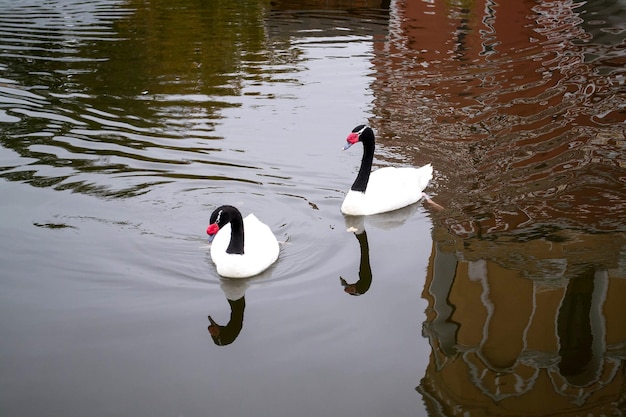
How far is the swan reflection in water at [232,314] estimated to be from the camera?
22.3ft

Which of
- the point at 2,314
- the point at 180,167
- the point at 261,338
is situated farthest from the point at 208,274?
the point at 180,167

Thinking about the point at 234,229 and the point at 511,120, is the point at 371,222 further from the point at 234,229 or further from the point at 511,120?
the point at 511,120

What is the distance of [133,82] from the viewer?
15820 millimetres

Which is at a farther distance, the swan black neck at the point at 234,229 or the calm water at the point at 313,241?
the swan black neck at the point at 234,229

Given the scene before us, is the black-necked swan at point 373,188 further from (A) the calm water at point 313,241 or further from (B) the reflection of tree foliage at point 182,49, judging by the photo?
(B) the reflection of tree foliage at point 182,49

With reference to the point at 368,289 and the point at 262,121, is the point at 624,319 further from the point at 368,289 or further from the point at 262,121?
the point at 262,121

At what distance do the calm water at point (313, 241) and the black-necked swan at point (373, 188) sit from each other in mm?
168

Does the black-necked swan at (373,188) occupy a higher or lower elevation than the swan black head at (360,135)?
lower

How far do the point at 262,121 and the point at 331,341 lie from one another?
7.05 m

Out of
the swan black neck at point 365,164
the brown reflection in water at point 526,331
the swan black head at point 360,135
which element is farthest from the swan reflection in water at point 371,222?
the swan black head at point 360,135

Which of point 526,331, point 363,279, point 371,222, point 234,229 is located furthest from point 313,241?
point 526,331

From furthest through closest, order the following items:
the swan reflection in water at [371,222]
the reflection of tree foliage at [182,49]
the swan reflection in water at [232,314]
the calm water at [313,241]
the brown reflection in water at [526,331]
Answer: the reflection of tree foliage at [182,49] → the swan reflection in water at [371,222] → the swan reflection in water at [232,314] → the calm water at [313,241] → the brown reflection in water at [526,331]

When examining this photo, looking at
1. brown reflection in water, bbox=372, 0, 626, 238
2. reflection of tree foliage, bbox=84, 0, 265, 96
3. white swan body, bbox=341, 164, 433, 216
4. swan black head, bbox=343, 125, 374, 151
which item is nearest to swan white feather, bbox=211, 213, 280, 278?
white swan body, bbox=341, 164, 433, 216

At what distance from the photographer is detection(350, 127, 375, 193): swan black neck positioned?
30.9ft
